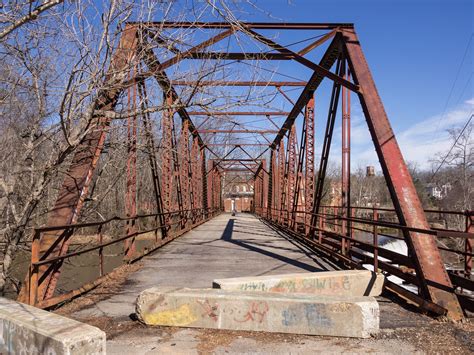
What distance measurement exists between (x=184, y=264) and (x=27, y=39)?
Result: 521cm

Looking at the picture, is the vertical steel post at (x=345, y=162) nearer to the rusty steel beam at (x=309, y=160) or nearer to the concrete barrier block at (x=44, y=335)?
the rusty steel beam at (x=309, y=160)

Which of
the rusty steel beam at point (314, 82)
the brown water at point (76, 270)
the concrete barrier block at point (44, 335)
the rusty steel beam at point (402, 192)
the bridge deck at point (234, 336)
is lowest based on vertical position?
the brown water at point (76, 270)

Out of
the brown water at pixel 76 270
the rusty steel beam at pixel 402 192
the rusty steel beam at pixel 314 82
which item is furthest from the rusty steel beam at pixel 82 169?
the brown water at pixel 76 270

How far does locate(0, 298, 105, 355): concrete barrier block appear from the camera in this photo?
2850mm

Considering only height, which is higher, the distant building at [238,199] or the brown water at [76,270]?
the distant building at [238,199]

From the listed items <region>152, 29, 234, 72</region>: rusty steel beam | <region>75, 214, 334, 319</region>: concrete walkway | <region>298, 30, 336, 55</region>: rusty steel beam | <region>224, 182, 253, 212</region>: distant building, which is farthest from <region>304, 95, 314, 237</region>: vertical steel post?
<region>224, 182, 253, 212</region>: distant building

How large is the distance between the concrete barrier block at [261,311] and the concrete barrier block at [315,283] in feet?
2.25

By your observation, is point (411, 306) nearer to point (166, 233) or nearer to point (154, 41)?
point (154, 41)

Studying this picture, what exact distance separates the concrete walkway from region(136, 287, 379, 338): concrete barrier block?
74 centimetres

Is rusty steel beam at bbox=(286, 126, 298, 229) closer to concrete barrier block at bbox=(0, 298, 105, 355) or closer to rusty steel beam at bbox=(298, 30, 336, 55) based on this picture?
rusty steel beam at bbox=(298, 30, 336, 55)

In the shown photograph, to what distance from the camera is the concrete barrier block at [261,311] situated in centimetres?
416

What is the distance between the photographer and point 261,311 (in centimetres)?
432

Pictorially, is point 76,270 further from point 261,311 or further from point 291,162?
point 261,311

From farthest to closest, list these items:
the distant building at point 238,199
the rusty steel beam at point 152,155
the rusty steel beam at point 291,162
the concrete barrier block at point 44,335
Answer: the distant building at point 238,199, the rusty steel beam at point 291,162, the rusty steel beam at point 152,155, the concrete barrier block at point 44,335
